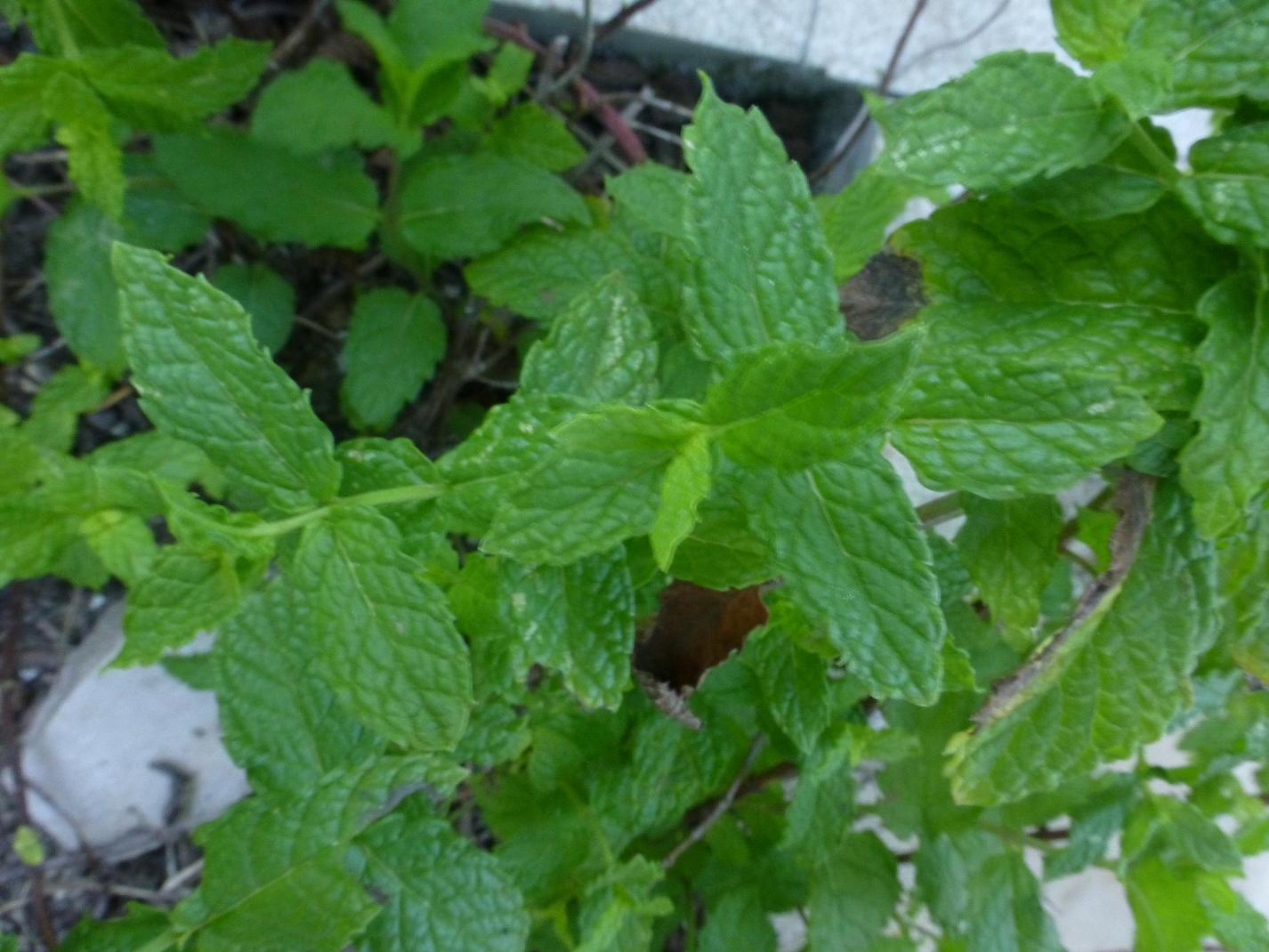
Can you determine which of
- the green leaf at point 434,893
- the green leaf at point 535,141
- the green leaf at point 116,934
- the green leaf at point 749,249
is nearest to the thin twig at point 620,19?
the green leaf at point 535,141

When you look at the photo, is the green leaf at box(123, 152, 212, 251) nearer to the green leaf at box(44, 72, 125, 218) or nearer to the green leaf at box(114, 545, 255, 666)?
the green leaf at box(44, 72, 125, 218)

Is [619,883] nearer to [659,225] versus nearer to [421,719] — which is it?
[421,719]

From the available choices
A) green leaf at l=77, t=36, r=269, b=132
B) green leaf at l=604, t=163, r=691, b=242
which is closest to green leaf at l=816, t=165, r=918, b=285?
green leaf at l=604, t=163, r=691, b=242

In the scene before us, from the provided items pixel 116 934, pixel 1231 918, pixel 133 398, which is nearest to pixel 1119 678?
pixel 1231 918

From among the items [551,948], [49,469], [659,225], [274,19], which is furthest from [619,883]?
[274,19]

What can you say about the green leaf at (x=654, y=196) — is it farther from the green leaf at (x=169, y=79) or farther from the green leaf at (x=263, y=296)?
the green leaf at (x=263, y=296)

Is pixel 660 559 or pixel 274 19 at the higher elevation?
pixel 660 559
